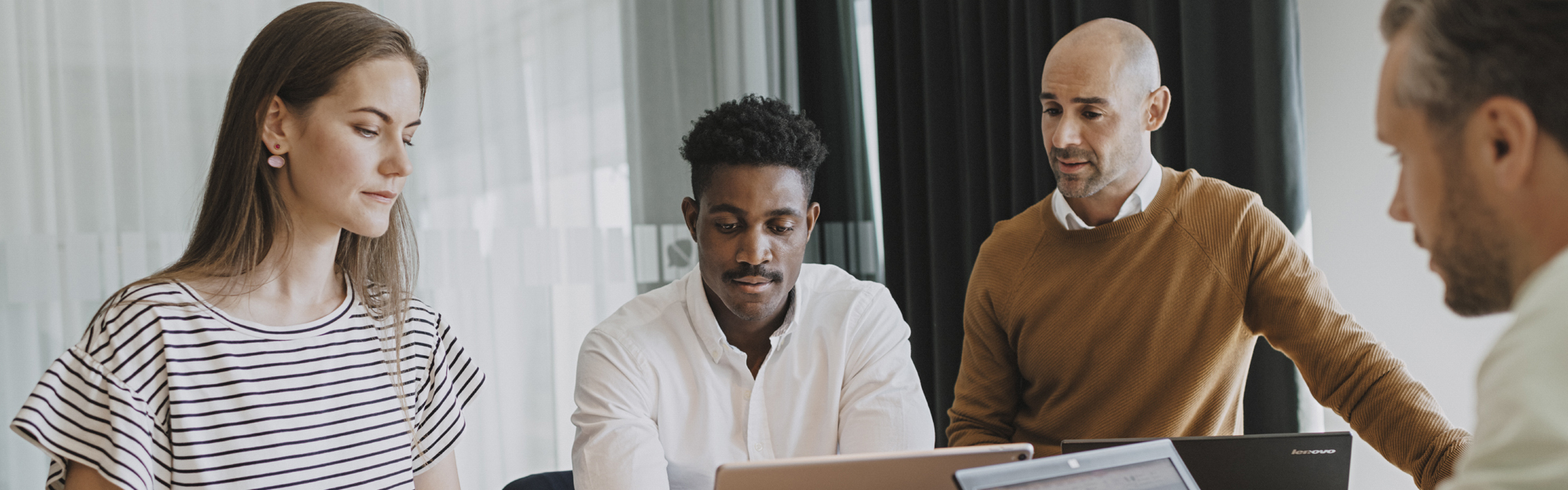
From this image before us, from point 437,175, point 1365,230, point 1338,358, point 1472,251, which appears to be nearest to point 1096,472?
point 1472,251

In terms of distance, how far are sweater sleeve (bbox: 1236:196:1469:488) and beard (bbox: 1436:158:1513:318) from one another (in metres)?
0.78

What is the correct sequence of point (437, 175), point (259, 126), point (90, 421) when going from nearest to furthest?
point (90, 421) < point (259, 126) < point (437, 175)

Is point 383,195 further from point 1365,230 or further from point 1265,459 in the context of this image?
point 1365,230

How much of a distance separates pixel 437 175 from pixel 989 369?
182cm

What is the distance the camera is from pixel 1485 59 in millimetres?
646

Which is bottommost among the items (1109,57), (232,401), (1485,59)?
(232,401)

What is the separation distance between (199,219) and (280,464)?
34 cm

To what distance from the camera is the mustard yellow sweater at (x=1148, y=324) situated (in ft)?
5.23

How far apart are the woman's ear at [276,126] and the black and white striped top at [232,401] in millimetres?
206

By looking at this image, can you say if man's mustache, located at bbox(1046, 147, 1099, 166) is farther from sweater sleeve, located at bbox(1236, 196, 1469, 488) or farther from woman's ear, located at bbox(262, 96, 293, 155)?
woman's ear, located at bbox(262, 96, 293, 155)

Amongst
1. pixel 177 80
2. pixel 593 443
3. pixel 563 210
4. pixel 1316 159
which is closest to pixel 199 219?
pixel 593 443

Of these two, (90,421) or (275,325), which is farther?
(275,325)

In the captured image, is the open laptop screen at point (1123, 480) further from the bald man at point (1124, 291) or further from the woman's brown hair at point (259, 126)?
the woman's brown hair at point (259, 126)

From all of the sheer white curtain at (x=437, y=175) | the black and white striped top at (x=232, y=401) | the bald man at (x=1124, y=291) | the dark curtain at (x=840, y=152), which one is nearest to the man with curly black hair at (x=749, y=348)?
Answer: the bald man at (x=1124, y=291)
